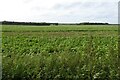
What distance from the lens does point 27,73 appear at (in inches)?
309

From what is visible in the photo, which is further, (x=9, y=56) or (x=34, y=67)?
(x=9, y=56)

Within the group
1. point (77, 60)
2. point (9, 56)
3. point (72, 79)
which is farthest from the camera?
point (9, 56)

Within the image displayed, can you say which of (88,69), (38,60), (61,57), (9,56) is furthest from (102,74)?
(9,56)

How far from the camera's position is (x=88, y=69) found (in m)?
7.67

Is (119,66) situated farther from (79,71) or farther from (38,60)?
(38,60)

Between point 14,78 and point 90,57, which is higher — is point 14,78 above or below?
below

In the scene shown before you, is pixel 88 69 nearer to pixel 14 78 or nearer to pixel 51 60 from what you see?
pixel 51 60

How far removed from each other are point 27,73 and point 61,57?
105 cm

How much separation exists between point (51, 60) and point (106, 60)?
4.88 feet

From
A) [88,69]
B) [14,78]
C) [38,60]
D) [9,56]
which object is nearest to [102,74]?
[88,69]

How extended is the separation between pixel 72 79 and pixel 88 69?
49 cm

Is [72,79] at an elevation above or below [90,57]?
below

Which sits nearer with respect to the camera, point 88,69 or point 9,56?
point 88,69

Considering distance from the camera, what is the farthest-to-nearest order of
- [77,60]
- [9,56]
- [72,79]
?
[9,56]
[77,60]
[72,79]
